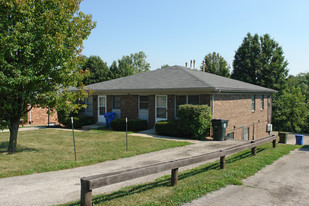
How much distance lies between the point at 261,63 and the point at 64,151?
3882 centimetres

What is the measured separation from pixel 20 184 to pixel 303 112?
35923 mm

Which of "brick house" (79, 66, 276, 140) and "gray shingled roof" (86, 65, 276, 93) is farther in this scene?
"brick house" (79, 66, 276, 140)

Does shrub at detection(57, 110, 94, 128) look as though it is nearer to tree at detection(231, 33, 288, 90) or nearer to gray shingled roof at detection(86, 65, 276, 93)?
gray shingled roof at detection(86, 65, 276, 93)

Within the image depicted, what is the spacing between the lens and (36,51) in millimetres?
10656

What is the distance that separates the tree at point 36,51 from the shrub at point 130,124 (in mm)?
7208

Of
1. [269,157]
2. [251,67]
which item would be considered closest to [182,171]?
[269,157]

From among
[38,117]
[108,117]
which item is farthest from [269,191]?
[38,117]

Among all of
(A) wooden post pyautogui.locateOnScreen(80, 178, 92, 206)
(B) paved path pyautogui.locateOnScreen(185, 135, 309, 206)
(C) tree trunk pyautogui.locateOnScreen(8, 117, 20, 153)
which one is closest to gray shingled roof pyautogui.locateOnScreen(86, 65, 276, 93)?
(B) paved path pyautogui.locateOnScreen(185, 135, 309, 206)

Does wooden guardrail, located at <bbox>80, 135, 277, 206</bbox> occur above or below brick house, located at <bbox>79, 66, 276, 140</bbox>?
below

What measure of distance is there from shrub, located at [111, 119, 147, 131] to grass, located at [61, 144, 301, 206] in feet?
32.2

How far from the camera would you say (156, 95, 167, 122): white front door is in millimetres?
18828

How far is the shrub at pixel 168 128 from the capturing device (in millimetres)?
16500

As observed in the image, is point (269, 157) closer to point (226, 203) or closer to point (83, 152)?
point (226, 203)

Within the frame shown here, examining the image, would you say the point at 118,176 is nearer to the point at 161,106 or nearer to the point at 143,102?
the point at 161,106
